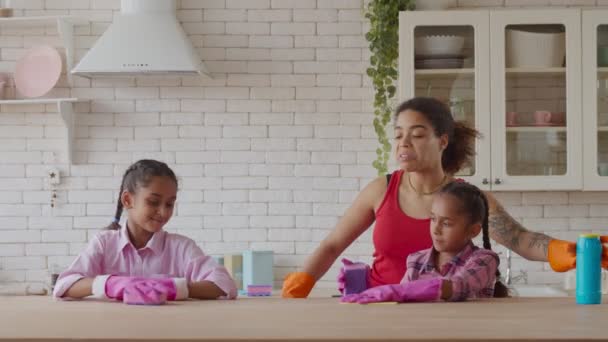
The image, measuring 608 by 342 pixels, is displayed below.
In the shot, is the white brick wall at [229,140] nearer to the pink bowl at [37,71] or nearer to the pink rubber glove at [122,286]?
the pink bowl at [37,71]

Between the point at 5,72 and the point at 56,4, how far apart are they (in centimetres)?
41

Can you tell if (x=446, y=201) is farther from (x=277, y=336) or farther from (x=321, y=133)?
(x=321, y=133)

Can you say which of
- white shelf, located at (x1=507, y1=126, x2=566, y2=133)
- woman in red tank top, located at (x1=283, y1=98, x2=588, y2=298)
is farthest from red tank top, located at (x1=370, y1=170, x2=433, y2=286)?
white shelf, located at (x1=507, y1=126, x2=566, y2=133)

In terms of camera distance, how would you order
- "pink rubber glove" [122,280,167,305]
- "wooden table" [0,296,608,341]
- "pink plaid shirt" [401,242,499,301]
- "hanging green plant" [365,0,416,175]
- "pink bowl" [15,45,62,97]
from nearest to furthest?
"wooden table" [0,296,608,341] < "pink rubber glove" [122,280,167,305] < "pink plaid shirt" [401,242,499,301] < "hanging green plant" [365,0,416,175] < "pink bowl" [15,45,62,97]

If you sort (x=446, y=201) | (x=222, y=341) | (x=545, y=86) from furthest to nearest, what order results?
1. (x=545, y=86)
2. (x=446, y=201)
3. (x=222, y=341)

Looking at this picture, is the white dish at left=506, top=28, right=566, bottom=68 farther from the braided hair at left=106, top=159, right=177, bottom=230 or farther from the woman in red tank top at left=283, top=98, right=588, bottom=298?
the braided hair at left=106, top=159, right=177, bottom=230

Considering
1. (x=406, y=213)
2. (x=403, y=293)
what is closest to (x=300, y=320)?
(x=403, y=293)

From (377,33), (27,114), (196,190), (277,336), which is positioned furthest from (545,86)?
(277,336)

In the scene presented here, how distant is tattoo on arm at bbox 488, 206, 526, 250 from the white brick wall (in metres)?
1.81

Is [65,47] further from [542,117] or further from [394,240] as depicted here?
[394,240]

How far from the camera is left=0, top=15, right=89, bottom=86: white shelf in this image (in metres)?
5.11

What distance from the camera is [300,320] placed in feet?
7.68

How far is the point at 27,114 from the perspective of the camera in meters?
5.30

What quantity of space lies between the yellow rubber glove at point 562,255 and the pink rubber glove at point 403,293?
0.36 metres
